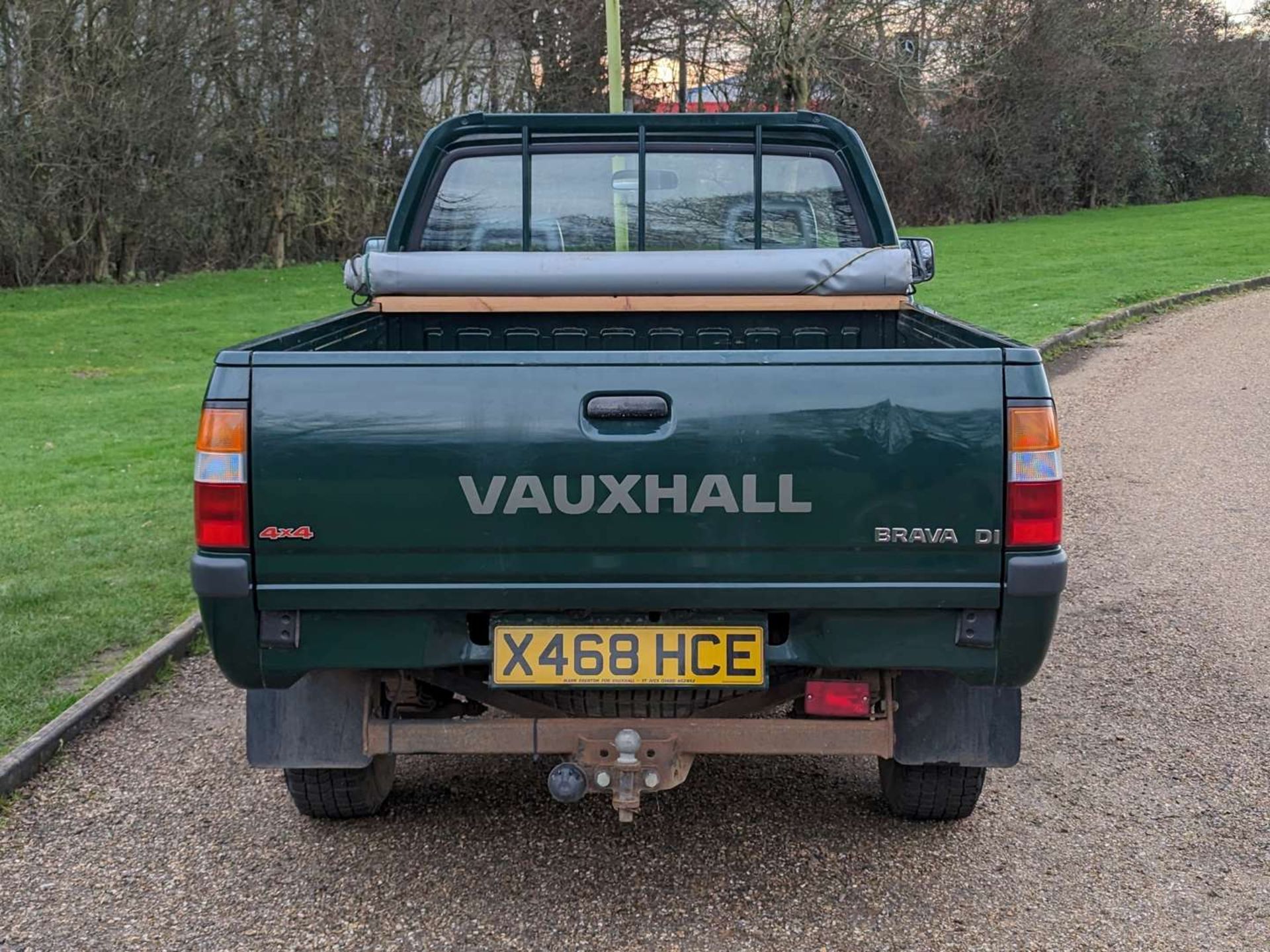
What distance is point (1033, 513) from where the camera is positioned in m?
2.98

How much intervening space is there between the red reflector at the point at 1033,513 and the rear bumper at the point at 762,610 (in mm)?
39

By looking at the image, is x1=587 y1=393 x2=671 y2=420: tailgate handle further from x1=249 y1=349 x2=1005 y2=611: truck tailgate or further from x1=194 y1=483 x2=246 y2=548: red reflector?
x1=194 y1=483 x2=246 y2=548: red reflector

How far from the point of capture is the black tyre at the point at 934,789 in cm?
379

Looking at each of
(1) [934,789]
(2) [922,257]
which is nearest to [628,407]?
(1) [934,789]

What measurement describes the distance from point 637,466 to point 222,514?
0.97 metres

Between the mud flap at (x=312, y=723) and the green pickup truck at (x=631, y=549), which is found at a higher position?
the green pickup truck at (x=631, y=549)

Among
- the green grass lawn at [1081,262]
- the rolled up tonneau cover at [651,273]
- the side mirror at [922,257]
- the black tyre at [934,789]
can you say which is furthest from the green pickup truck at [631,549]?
the green grass lawn at [1081,262]

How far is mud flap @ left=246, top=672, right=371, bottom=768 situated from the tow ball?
1.83ft

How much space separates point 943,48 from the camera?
1069 inches

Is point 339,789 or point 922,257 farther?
point 922,257

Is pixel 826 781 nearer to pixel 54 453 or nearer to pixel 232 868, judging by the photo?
pixel 232 868

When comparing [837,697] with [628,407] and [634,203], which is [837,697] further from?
[634,203]

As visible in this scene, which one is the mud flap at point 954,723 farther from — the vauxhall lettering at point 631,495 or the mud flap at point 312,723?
the mud flap at point 312,723

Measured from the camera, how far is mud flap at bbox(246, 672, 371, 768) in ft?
11.2
